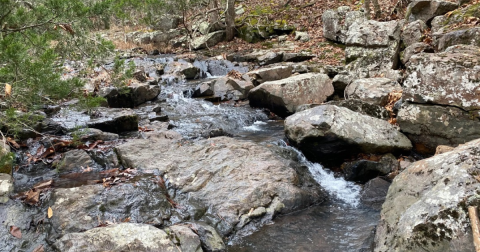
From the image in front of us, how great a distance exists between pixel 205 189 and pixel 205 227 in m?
0.93

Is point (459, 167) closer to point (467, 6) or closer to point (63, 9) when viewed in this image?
point (63, 9)

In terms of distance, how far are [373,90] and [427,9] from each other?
4616 millimetres

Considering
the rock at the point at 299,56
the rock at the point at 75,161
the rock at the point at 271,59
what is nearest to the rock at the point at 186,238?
the rock at the point at 75,161

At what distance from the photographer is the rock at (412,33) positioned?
888 centimetres

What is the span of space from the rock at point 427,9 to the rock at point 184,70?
7998mm

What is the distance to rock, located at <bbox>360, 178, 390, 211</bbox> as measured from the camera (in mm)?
4980

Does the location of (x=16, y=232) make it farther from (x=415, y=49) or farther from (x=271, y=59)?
(x=271, y=59)

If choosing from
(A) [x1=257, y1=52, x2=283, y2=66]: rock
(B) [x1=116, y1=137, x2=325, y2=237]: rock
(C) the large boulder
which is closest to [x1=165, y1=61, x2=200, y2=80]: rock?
(A) [x1=257, y1=52, x2=283, y2=66]: rock

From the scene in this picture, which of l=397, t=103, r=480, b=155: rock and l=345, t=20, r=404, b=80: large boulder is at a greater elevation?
l=345, t=20, r=404, b=80: large boulder

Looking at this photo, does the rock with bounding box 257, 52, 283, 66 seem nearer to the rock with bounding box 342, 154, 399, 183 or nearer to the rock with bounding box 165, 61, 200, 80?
the rock with bounding box 165, 61, 200, 80

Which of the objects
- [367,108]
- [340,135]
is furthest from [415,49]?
[340,135]

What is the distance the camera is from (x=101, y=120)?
280 inches

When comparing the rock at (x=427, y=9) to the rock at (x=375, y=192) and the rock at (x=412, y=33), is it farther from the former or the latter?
the rock at (x=375, y=192)

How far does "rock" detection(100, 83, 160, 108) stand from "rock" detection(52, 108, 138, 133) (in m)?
1.40
